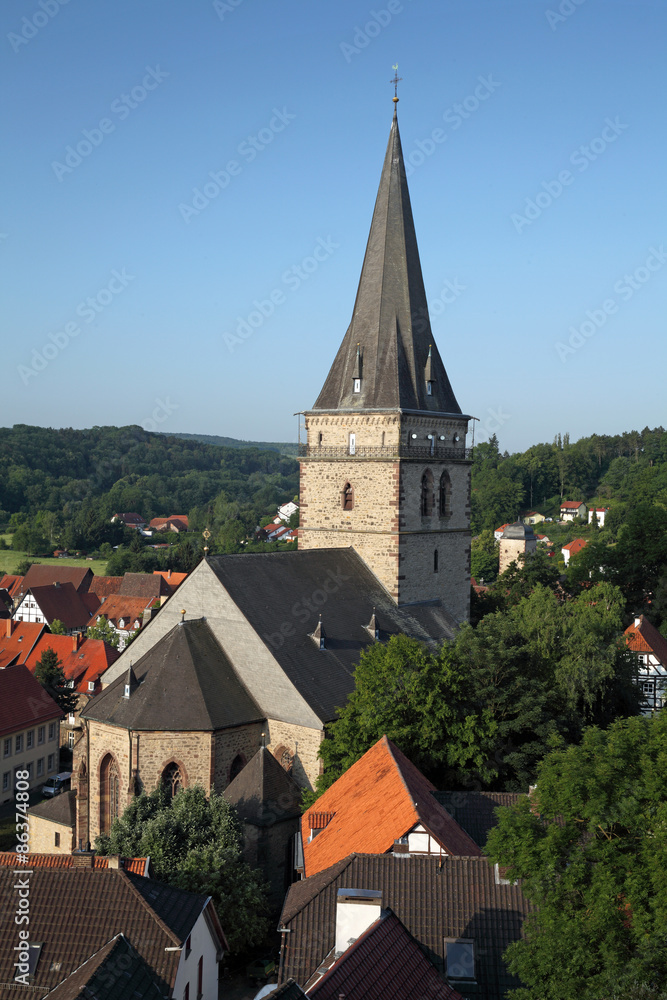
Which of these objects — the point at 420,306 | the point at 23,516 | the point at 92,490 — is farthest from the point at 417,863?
the point at 92,490

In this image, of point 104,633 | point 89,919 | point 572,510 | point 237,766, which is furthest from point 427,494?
point 572,510

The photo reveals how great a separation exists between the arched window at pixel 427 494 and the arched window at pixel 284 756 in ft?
35.3

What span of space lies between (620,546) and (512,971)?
3871 centimetres

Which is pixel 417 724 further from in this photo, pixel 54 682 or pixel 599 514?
pixel 599 514

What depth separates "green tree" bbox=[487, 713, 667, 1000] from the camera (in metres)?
10.5

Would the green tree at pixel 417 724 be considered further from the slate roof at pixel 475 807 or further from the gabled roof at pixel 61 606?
the gabled roof at pixel 61 606

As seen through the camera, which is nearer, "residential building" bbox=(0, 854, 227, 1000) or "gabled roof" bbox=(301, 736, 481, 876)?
"residential building" bbox=(0, 854, 227, 1000)

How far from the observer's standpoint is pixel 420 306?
31953 mm

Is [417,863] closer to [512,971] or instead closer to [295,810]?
[512,971]

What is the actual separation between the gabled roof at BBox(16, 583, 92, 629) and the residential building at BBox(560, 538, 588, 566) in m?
51.2

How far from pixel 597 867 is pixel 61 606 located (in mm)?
62655

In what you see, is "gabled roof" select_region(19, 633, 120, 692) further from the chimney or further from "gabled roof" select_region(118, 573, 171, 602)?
the chimney

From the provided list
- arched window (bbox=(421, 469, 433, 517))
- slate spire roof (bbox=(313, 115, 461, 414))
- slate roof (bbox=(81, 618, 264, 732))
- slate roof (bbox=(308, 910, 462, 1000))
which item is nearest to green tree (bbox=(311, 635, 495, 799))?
slate roof (bbox=(81, 618, 264, 732))

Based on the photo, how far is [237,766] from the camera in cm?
2333
